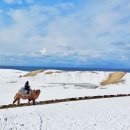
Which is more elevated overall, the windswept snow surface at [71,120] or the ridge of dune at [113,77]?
the ridge of dune at [113,77]

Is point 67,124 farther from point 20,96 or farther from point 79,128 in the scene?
point 20,96

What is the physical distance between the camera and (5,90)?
47375 mm

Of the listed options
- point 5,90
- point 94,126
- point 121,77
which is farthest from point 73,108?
point 121,77

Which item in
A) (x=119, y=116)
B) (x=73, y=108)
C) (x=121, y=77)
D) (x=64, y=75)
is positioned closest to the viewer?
(x=119, y=116)

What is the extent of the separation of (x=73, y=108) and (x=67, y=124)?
7.00 meters

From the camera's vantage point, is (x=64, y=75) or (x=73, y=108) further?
(x=64, y=75)

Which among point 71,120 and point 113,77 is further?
point 113,77

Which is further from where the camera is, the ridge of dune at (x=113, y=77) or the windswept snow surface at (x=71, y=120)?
the ridge of dune at (x=113, y=77)

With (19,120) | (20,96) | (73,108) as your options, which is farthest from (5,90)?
(19,120)

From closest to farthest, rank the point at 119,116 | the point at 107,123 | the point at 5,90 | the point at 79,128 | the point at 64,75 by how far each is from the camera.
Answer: the point at 79,128
the point at 107,123
the point at 119,116
the point at 5,90
the point at 64,75

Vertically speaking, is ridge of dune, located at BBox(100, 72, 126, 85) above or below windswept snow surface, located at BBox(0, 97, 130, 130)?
above

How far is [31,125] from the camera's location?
18953 millimetres

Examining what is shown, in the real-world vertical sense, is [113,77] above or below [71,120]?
above

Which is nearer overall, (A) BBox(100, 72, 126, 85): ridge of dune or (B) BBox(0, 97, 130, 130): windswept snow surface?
(B) BBox(0, 97, 130, 130): windswept snow surface
